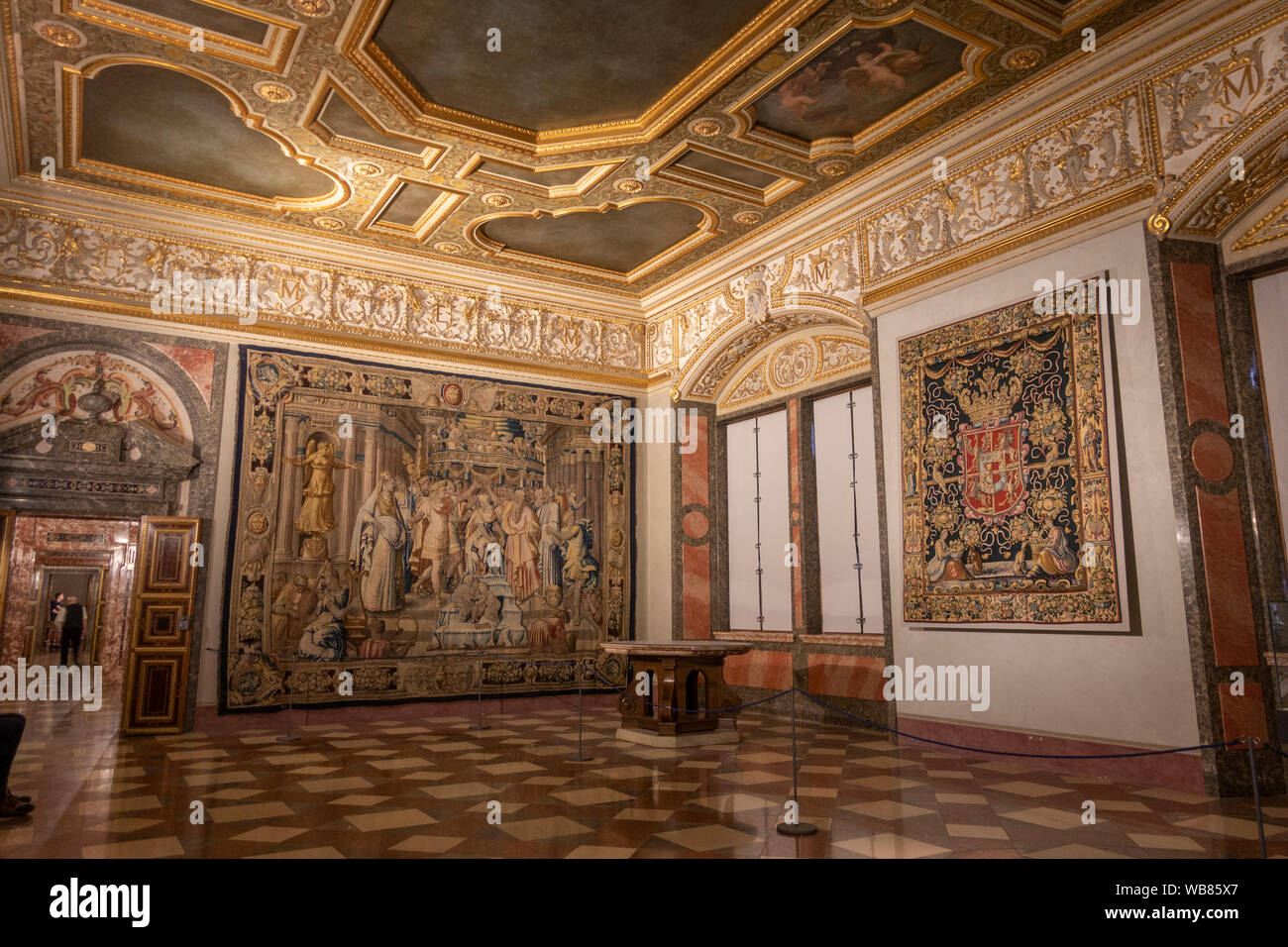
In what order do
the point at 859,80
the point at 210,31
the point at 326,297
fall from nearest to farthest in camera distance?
the point at 210,31, the point at 859,80, the point at 326,297

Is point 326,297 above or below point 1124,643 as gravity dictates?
above

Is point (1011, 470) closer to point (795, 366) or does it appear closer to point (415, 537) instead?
point (795, 366)

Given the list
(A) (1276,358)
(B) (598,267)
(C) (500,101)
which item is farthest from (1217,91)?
(B) (598,267)

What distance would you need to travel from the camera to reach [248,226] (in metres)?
10.9

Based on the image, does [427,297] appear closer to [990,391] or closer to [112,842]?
[990,391]

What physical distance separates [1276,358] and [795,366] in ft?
18.9

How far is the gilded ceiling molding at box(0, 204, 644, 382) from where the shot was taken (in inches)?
391

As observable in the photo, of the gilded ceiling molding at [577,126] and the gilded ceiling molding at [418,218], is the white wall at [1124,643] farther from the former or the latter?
the gilded ceiling molding at [418,218]

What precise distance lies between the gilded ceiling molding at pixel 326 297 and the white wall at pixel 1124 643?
6496mm

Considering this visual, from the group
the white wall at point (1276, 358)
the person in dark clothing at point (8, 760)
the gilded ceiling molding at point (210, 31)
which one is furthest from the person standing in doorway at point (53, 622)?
the white wall at point (1276, 358)

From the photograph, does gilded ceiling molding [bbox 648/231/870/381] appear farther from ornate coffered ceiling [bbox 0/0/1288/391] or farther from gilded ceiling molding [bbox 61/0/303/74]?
gilded ceiling molding [bbox 61/0/303/74]

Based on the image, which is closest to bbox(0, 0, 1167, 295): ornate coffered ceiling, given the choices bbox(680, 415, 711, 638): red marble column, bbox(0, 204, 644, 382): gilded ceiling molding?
bbox(0, 204, 644, 382): gilded ceiling molding

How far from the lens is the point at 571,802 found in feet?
19.3

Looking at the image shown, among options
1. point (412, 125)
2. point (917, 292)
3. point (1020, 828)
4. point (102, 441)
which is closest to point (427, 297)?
point (412, 125)
